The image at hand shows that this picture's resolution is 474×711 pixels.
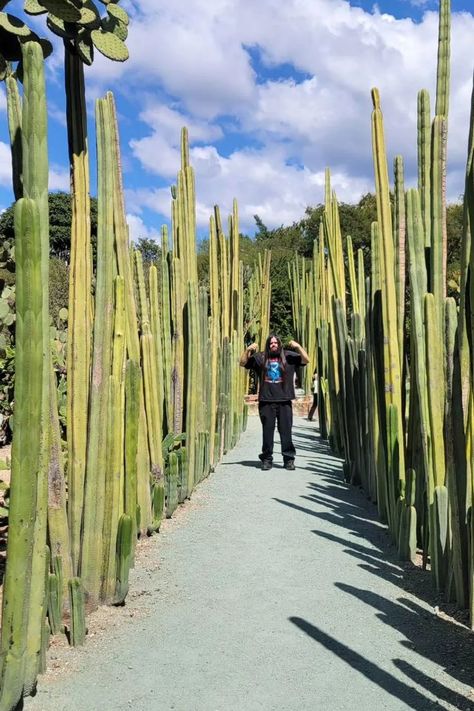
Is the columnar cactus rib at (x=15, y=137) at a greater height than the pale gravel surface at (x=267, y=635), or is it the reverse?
the columnar cactus rib at (x=15, y=137)

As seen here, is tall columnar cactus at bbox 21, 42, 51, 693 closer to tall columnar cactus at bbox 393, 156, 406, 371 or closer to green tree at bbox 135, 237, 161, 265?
tall columnar cactus at bbox 393, 156, 406, 371

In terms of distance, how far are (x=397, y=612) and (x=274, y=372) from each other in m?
4.03

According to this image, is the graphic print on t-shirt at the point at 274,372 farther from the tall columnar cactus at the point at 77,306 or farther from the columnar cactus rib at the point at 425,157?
the tall columnar cactus at the point at 77,306

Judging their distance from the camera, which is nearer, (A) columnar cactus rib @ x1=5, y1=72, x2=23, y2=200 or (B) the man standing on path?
(A) columnar cactus rib @ x1=5, y1=72, x2=23, y2=200

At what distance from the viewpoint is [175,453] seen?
184 inches

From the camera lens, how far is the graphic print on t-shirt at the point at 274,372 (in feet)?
22.0

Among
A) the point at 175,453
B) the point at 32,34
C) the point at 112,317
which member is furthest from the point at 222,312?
the point at 32,34

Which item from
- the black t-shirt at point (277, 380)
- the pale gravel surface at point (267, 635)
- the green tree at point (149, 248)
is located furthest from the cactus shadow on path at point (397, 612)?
A: the green tree at point (149, 248)

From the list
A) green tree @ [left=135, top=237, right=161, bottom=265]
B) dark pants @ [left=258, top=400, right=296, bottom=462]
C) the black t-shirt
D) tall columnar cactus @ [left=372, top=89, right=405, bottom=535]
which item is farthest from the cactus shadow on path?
green tree @ [left=135, top=237, right=161, bottom=265]

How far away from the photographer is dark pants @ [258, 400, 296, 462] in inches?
251

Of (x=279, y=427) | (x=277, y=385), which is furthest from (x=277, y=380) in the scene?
(x=279, y=427)

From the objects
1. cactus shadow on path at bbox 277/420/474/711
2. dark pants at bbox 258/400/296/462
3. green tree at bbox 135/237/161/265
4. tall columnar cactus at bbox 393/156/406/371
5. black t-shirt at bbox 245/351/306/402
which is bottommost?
cactus shadow on path at bbox 277/420/474/711

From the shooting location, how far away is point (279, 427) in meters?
6.54

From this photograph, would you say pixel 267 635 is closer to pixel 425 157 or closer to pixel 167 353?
pixel 425 157
